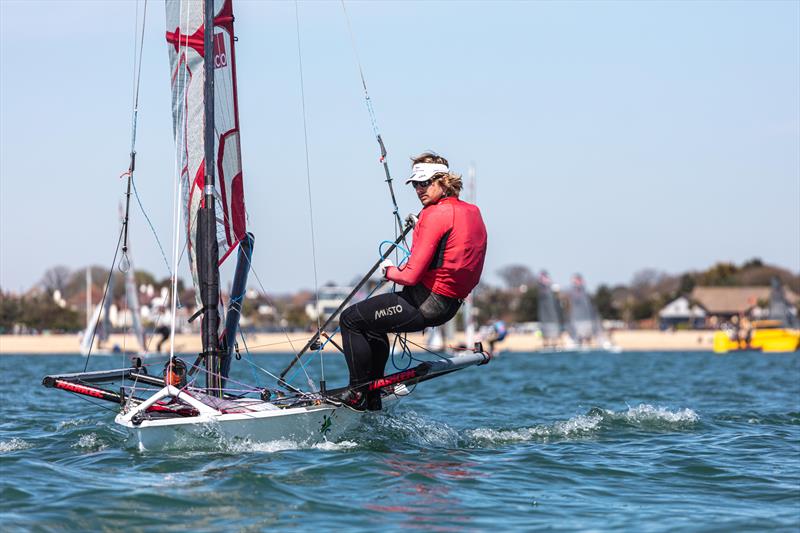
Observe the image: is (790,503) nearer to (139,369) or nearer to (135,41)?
(139,369)

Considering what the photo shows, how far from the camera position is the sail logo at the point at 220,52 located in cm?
920

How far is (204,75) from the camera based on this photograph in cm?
895

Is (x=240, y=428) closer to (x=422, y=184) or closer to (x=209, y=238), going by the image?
(x=209, y=238)

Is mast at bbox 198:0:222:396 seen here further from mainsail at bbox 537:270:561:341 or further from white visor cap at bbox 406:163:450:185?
mainsail at bbox 537:270:561:341

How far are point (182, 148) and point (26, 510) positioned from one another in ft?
Answer: 12.2

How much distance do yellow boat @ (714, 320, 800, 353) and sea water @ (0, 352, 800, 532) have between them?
4390cm

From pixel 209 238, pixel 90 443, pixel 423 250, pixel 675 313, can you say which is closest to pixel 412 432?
pixel 423 250

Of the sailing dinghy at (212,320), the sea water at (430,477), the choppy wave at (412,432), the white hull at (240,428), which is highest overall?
the sailing dinghy at (212,320)

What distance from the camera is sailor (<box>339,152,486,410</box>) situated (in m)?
7.87

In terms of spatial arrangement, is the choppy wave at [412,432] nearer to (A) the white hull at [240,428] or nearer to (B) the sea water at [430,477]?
(B) the sea water at [430,477]

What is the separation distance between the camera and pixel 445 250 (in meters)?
7.94

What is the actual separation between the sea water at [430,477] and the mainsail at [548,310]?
4946 centimetres

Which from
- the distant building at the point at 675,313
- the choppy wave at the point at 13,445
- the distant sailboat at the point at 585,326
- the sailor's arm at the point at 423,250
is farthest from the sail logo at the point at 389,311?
the distant building at the point at 675,313

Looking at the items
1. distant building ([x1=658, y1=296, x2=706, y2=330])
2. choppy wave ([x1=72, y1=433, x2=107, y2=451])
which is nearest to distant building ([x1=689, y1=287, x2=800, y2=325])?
distant building ([x1=658, y1=296, x2=706, y2=330])
